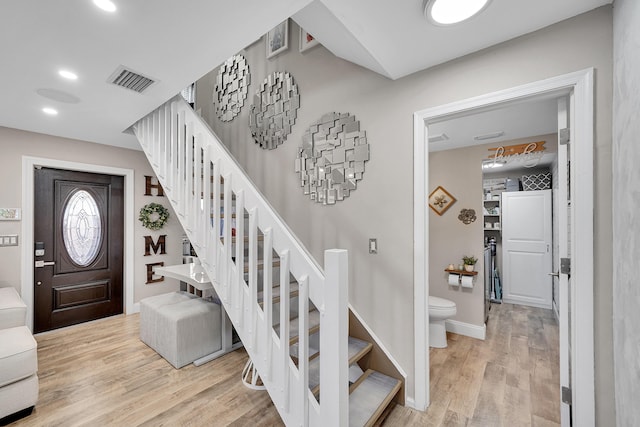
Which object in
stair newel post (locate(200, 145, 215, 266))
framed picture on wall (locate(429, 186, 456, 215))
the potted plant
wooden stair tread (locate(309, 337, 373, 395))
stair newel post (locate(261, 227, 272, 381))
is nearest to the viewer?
stair newel post (locate(261, 227, 272, 381))

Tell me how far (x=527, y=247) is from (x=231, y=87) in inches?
192

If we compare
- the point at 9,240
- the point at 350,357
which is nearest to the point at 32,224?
the point at 9,240

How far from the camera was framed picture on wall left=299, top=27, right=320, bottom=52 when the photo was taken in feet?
8.04

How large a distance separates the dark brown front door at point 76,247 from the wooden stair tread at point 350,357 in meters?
3.27

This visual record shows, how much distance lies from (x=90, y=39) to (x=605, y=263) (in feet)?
9.76

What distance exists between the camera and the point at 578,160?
1.40m

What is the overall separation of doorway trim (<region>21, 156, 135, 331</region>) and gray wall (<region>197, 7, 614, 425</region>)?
6.82ft

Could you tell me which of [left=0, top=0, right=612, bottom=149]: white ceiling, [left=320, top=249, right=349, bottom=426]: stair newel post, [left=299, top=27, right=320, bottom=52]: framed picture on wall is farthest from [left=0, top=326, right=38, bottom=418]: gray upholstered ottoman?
[left=299, top=27, right=320, bottom=52]: framed picture on wall

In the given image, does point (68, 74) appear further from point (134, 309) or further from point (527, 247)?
point (527, 247)

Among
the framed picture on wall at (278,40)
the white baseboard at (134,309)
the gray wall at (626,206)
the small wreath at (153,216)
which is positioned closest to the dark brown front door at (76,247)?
the white baseboard at (134,309)

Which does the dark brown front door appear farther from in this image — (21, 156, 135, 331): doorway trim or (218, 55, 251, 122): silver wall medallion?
(218, 55, 251, 122): silver wall medallion

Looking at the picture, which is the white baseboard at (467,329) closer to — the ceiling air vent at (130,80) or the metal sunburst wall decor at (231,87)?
the metal sunburst wall decor at (231,87)

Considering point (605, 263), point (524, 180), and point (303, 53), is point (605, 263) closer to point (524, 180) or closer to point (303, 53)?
point (303, 53)

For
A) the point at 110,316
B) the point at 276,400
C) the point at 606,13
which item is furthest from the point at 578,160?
the point at 110,316
